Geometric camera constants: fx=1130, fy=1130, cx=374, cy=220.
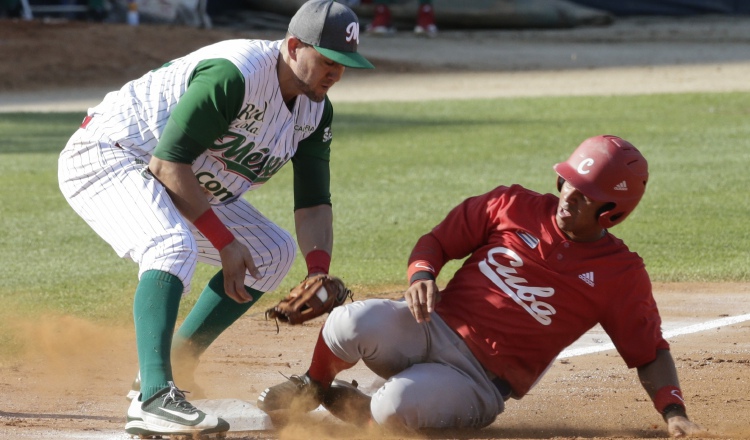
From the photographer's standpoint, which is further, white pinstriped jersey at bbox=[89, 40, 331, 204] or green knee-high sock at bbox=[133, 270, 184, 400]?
white pinstriped jersey at bbox=[89, 40, 331, 204]

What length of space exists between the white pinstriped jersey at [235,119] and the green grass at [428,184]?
2.06 meters

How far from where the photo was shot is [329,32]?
3795mm

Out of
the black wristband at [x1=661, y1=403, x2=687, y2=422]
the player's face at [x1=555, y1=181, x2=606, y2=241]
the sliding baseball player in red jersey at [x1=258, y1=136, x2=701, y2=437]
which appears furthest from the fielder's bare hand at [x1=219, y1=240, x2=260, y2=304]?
the black wristband at [x1=661, y1=403, x2=687, y2=422]

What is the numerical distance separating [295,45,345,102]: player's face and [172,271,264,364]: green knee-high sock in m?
0.94

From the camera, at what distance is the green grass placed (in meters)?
6.99

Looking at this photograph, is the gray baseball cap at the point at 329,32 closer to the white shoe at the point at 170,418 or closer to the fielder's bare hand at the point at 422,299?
the fielder's bare hand at the point at 422,299

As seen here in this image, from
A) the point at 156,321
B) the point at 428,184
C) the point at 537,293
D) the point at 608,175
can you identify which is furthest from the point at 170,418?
the point at 428,184

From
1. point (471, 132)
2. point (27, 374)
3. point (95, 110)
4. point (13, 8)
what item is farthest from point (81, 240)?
point (13, 8)

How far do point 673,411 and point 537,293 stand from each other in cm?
59

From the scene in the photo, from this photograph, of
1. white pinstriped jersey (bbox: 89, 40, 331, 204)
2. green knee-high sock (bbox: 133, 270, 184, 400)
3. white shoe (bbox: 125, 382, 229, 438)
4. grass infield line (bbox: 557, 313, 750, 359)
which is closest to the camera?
white shoe (bbox: 125, 382, 229, 438)

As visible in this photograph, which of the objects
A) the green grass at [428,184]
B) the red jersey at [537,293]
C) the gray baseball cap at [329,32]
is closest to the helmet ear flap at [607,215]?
the red jersey at [537,293]

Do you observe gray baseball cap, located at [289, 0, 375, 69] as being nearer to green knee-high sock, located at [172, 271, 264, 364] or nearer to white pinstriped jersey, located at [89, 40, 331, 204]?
white pinstriped jersey, located at [89, 40, 331, 204]

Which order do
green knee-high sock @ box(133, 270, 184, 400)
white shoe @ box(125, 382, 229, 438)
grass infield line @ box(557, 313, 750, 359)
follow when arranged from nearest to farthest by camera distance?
white shoe @ box(125, 382, 229, 438) < green knee-high sock @ box(133, 270, 184, 400) < grass infield line @ box(557, 313, 750, 359)

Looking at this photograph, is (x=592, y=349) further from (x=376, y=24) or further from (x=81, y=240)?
(x=376, y=24)
